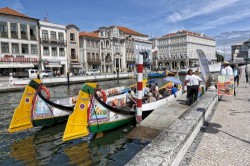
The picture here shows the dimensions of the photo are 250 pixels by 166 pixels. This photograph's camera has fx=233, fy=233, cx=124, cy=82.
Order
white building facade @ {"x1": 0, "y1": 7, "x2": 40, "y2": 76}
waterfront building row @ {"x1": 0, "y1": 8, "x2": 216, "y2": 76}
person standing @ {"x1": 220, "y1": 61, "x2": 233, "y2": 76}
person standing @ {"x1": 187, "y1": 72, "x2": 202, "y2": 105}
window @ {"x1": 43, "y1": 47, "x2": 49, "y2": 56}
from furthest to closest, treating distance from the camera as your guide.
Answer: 1. window @ {"x1": 43, "y1": 47, "x2": 49, "y2": 56}
2. waterfront building row @ {"x1": 0, "y1": 8, "x2": 216, "y2": 76}
3. white building facade @ {"x1": 0, "y1": 7, "x2": 40, "y2": 76}
4. person standing @ {"x1": 220, "y1": 61, "x2": 233, "y2": 76}
5. person standing @ {"x1": 187, "y1": 72, "x2": 202, "y2": 105}

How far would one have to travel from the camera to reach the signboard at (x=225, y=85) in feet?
36.9

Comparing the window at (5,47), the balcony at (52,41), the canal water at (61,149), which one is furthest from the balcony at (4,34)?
the canal water at (61,149)

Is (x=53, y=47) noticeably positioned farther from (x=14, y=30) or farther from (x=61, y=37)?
(x=14, y=30)

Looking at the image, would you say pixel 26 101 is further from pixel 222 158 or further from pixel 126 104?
pixel 222 158

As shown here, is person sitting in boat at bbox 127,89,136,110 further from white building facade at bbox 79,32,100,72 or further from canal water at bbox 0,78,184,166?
white building facade at bbox 79,32,100,72

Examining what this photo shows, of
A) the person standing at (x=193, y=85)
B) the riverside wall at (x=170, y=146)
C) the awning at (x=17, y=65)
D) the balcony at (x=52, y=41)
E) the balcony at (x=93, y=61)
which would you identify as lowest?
the riverside wall at (x=170, y=146)

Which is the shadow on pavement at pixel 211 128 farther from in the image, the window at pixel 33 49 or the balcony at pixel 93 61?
the balcony at pixel 93 61

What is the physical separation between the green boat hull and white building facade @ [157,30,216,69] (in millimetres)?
98346

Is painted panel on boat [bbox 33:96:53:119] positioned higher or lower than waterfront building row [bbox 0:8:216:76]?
lower

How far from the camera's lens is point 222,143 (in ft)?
18.2

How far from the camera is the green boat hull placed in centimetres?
939

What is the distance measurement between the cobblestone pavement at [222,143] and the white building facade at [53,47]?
43.4m

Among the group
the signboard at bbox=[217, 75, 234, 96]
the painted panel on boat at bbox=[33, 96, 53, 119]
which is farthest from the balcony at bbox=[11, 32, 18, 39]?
the signboard at bbox=[217, 75, 234, 96]

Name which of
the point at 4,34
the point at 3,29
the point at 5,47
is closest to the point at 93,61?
the point at 5,47
